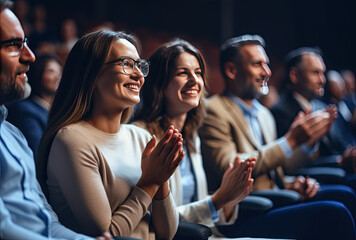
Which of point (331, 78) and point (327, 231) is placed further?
point (331, 78)

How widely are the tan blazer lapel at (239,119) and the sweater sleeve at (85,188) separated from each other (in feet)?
3.01

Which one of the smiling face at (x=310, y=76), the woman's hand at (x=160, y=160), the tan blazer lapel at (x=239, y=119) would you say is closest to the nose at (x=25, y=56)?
the woman's hand at (x=160, y=160)

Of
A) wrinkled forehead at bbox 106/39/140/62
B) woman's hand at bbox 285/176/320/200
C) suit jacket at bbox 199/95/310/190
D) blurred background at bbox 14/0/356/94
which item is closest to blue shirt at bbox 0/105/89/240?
wrinkled forehead at bbox 106/39/140/62

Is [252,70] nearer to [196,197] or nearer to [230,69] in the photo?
[230,69]

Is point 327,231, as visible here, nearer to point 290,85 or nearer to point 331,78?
point 290,85

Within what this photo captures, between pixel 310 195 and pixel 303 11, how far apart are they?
5.00m

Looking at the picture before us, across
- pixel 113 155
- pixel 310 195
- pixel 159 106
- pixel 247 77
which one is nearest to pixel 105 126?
pixel 113 155

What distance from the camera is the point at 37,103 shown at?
229 cm

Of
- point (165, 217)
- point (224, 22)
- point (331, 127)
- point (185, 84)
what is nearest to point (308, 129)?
point (185, 84)

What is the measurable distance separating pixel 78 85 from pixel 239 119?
96 centimetres

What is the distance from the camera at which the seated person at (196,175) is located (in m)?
1.52

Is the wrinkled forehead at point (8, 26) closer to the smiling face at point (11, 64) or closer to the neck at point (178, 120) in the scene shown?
the smiling face at point (11, 64)

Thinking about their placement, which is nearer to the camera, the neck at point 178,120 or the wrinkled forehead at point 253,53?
the neck at point 178,120

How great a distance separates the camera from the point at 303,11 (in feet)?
21.0
